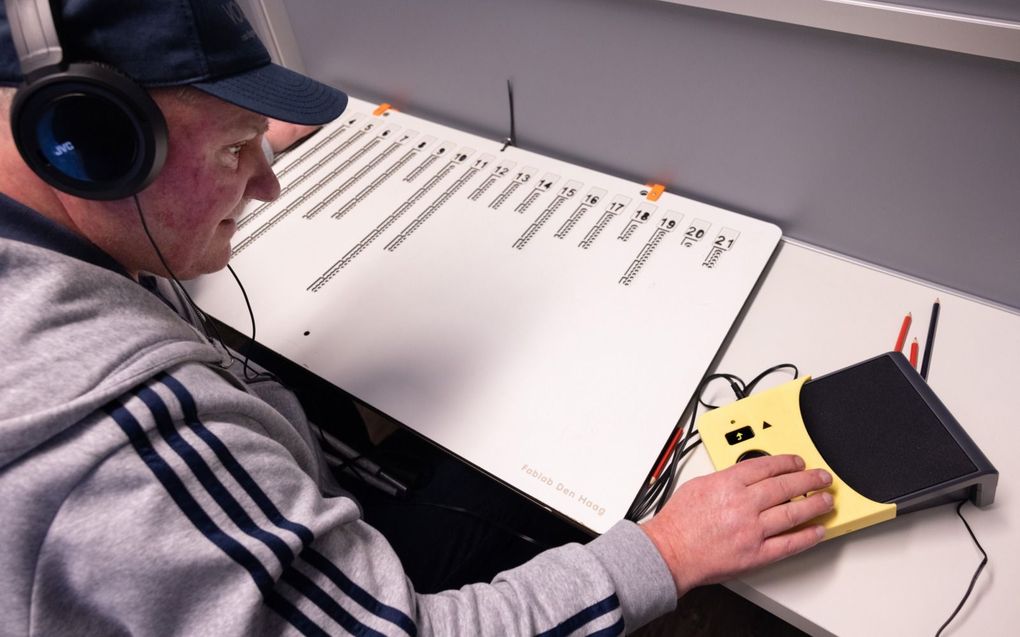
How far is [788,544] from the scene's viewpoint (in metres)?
0.56

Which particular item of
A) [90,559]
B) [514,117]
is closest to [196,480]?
[90,559]

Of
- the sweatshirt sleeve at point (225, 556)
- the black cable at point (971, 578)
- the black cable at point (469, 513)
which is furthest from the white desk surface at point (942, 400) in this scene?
the black cable at point (469, 513)

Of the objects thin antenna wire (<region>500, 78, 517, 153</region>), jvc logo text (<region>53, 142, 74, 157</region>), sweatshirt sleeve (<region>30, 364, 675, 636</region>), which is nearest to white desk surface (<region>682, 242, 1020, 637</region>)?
sweatshirt sleeve (<region>30, 364, 675, 636</region>)

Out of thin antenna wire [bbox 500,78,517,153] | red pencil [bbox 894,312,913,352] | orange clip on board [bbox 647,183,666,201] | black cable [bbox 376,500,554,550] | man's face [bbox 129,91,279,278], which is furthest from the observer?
thin antenna wire [bbox 500,78,517,153]

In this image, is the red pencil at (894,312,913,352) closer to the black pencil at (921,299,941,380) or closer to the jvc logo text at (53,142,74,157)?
the black pencil at (921,299,941,380)

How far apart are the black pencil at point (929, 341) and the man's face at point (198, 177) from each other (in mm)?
802

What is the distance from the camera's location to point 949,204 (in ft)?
2.47

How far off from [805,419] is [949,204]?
365 mm

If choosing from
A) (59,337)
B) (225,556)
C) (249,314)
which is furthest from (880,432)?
(249,314)

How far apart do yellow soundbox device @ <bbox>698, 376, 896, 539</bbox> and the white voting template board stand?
53 mm

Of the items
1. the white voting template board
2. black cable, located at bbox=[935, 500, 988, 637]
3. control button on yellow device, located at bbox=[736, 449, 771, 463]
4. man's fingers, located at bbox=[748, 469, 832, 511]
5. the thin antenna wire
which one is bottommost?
black cable, located at bbox=[935, 500, 988, 637]

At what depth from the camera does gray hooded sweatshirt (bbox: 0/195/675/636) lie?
381mm

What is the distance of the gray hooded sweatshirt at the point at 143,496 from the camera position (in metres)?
0.38

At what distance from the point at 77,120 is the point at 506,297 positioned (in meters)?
0.54
